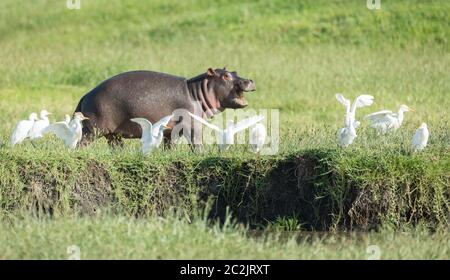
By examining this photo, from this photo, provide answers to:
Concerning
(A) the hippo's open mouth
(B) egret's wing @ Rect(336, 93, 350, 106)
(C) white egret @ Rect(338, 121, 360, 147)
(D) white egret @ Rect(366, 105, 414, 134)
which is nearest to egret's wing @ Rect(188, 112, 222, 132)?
(A) the hippo's open mouth

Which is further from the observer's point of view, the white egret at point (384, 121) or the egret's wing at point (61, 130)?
the white egret at point (384, 121)

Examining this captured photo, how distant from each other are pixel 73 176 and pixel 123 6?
17.3 metres

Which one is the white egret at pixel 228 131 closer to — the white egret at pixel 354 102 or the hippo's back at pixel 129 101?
the hippo's back at pixel 129 101

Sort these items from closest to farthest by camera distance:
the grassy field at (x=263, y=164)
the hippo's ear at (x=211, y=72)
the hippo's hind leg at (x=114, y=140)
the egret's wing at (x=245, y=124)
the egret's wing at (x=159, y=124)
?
the grassy field at (x=263, y=164)
the egret's wing at (x=159, y=124)
the egret's wing at (x=245, y=124)
the hippo's hind leg at (x=114, y=140)
the hippo's ear at (x=211, y=72)

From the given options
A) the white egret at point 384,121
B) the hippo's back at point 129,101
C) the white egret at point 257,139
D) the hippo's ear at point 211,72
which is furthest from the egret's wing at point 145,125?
the white egret at point 384,121

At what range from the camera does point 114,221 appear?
9.67 metres

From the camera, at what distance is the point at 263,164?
37.3 ft

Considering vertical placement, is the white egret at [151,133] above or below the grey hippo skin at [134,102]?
below

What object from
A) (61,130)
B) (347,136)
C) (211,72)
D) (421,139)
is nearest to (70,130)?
(61,130)

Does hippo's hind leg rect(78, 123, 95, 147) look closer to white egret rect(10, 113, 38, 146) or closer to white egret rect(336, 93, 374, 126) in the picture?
white egret rect(10, 113, 38, 146)

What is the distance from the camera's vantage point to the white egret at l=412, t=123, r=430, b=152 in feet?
37.2

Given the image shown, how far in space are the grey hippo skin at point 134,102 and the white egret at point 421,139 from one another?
2.40m

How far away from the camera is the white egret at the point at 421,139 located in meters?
11.3

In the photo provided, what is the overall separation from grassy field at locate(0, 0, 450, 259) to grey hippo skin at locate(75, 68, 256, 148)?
290 mm
